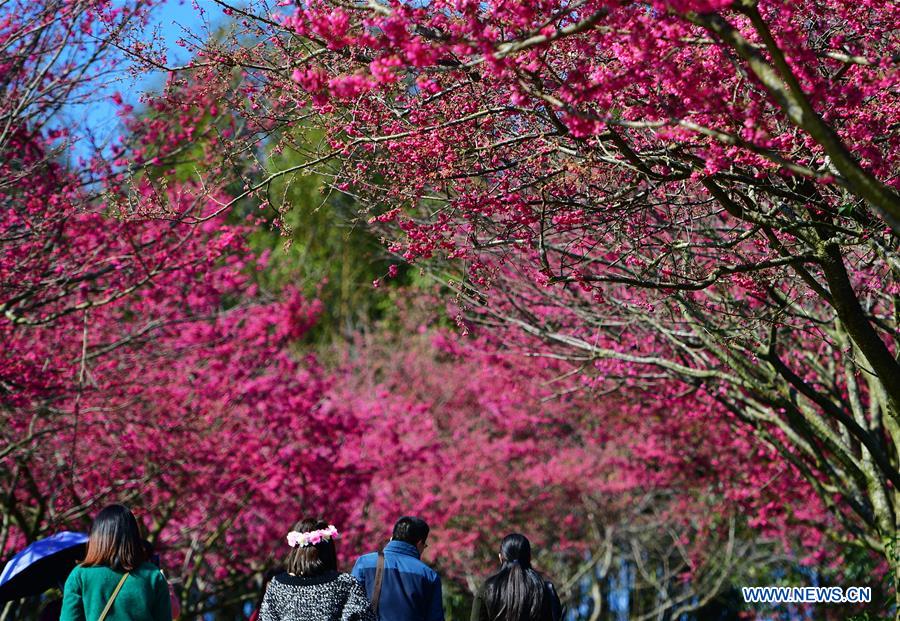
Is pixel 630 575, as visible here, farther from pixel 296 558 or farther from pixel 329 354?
pixel 296 558

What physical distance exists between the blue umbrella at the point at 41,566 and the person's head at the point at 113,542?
2.55 feet

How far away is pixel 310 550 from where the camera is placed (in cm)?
436

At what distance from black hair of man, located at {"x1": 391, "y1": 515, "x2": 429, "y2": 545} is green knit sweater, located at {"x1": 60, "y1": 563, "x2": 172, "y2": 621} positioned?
137 cm

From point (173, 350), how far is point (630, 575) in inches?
397

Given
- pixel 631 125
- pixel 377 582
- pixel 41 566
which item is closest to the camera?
pixel 631 125

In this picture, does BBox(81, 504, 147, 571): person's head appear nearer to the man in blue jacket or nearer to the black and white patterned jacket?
the black and white patterned jacket

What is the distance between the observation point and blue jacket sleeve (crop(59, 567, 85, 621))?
384 centimetres

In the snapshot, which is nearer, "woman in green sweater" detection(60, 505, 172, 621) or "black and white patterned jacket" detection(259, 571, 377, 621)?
"woman in green sweater" detection(60, 505, 172, 621)

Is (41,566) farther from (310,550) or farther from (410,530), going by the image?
(410,530)

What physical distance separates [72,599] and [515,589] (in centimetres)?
212

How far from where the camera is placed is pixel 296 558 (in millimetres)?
4355

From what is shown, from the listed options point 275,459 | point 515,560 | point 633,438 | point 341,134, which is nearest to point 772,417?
point 515,560

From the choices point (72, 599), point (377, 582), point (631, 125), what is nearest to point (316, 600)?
point (377, 582)

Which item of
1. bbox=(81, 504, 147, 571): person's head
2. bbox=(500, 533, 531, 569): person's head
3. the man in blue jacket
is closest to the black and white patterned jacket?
the man in blue jacket
